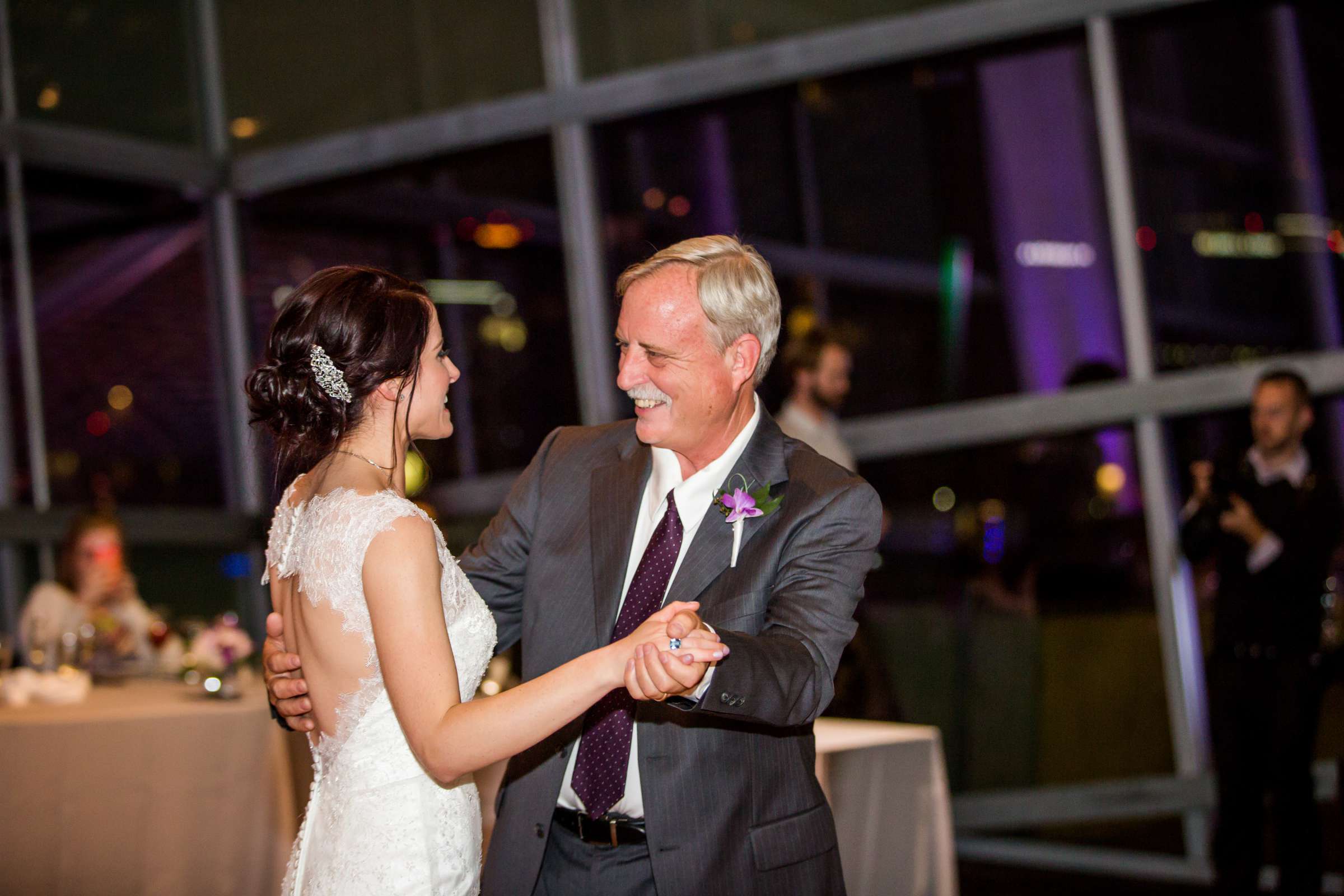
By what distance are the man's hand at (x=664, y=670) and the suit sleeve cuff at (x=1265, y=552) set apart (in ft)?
11.1

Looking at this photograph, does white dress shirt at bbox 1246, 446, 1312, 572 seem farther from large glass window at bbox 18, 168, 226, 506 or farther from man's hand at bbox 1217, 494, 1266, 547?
large glass window at bbox 18, 168, 226, 506

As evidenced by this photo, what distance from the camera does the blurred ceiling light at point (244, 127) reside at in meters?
7.18

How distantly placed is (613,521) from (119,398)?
212 inches

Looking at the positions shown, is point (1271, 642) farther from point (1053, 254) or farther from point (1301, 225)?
point (1053, 254)

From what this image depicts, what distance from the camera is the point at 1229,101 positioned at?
5484mm

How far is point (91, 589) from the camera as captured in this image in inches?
204

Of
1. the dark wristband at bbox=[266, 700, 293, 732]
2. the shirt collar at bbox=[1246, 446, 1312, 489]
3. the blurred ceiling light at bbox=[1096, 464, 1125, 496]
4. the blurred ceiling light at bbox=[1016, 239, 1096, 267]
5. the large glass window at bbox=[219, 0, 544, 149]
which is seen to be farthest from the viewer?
the large glass window at bbox=[219, 0, 544, 149]

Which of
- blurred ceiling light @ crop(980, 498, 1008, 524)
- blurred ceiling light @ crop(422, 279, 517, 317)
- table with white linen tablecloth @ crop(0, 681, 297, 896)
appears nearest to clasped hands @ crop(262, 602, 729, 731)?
table with white linen tablecloth @ crop(0, 681, 297, 896)

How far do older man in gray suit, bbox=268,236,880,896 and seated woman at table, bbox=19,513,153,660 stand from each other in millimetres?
3122

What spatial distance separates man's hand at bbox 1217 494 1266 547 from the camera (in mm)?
4512

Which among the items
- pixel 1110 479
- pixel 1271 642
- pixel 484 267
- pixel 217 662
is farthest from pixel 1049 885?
pixel 484 267

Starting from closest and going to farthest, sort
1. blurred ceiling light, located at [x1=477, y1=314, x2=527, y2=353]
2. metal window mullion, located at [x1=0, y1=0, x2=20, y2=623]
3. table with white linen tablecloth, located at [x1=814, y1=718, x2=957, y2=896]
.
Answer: table with white linen tablecloth, located at [x1=814, y1=718, x2=957, y2=896] → metal window mullion, located at [x1=0, y1=0, x2=20, y2=623] → blurred ceiling light, located at [x1=477, y1=314, x2=527, y2=353]

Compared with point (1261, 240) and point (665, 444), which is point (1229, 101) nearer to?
point (1261, 240)

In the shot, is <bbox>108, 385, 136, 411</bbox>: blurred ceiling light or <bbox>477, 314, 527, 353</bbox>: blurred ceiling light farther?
<bbox>108, 385, 136, 411</bbox>: blurred ceiling light
